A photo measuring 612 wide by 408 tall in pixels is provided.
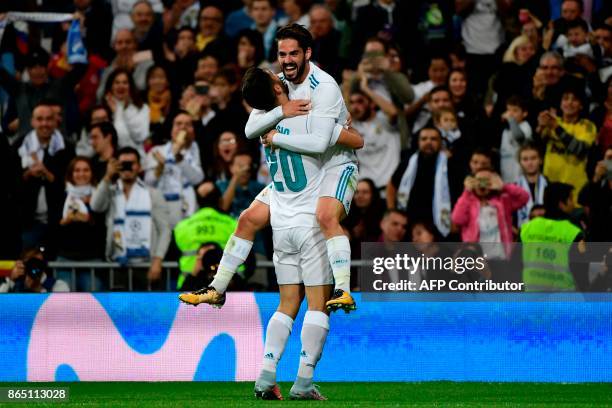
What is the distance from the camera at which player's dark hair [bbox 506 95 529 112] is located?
53.3ft

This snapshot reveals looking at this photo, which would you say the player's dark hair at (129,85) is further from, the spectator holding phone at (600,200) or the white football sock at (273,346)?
the white football sock at (273,346)

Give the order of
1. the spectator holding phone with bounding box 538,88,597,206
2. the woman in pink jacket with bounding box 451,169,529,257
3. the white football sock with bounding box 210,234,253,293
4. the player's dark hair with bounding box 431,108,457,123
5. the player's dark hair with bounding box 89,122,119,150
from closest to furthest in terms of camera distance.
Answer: the white football sock with bounding box 210,234,253,293 → the woman in pink jacket with bounding box 451,169,529,257 → the spectator holding phone with bounding box 538,88,597,206 → the player's dark hair with bounding box 431,108,457,123 → the player's dark hair with bounding box 89,122,119,150

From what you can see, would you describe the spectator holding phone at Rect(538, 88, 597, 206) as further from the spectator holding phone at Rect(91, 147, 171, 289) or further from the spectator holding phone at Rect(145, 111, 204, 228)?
the spectator holding phone at Rect(91, 147, 171, 289)

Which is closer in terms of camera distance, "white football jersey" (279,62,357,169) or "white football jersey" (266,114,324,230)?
"white football jersey" (279,62,357,169)

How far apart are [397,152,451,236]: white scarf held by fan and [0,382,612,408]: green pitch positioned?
11.5 ft

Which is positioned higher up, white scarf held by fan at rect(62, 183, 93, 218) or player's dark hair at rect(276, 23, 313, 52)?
player's dark hair at rect(276, 23, 313, 52)

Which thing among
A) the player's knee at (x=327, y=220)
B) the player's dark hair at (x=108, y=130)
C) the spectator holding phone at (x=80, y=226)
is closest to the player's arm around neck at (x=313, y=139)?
the player's knee at (x=327, y=220)

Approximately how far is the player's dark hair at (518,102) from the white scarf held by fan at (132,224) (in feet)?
13.5

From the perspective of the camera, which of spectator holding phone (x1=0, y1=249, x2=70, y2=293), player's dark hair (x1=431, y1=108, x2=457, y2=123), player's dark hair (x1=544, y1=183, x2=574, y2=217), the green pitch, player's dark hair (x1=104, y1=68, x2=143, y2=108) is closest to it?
the green pitch

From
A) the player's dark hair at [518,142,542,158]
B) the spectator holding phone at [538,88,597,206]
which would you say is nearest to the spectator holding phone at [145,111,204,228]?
the player's dark hair at [518,142,542,158]

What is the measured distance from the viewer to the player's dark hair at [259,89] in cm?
976

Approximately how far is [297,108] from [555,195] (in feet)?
17.4

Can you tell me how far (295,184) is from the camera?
10016 millimetres

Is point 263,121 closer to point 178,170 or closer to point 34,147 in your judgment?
point 178,170
